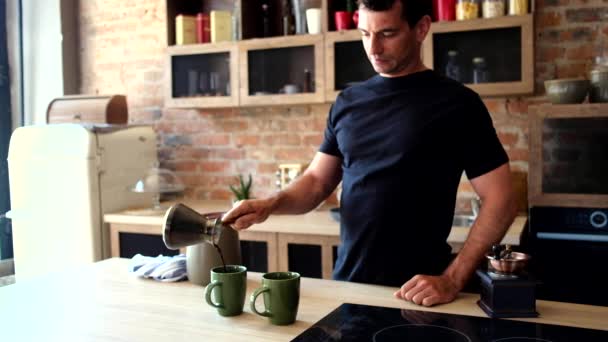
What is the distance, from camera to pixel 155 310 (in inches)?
54.7

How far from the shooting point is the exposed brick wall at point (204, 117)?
306 cm

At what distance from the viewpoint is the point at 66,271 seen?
1789 millimetres

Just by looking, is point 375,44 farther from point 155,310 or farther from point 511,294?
point 155,310

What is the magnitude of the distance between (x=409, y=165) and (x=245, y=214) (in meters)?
0.48

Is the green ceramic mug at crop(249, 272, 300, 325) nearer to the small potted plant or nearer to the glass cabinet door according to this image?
the glass cabinet door

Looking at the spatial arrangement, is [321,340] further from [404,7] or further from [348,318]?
[404,7]

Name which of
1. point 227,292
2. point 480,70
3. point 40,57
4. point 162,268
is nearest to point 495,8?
point 480,70

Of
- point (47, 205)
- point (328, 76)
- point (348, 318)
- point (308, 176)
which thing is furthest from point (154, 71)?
point (348, 318)

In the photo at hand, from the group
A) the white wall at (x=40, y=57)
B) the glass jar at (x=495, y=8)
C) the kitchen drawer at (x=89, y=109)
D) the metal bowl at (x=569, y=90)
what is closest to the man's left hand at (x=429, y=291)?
the metal bowl at (x=569, y=90)

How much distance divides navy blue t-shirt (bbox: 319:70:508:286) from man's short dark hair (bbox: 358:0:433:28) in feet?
0.53

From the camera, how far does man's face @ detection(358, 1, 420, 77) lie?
171 centimetres

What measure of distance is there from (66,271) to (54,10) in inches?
109

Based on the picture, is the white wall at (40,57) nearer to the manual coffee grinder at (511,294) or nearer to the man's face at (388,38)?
the man's face at (388,38)

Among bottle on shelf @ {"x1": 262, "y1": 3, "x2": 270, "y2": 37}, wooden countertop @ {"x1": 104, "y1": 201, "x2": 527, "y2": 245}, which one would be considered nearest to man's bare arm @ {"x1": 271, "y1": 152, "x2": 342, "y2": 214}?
wooden countertop @ {"x1": 104, "y1": 201, "x2": 527, "y2": 245}
